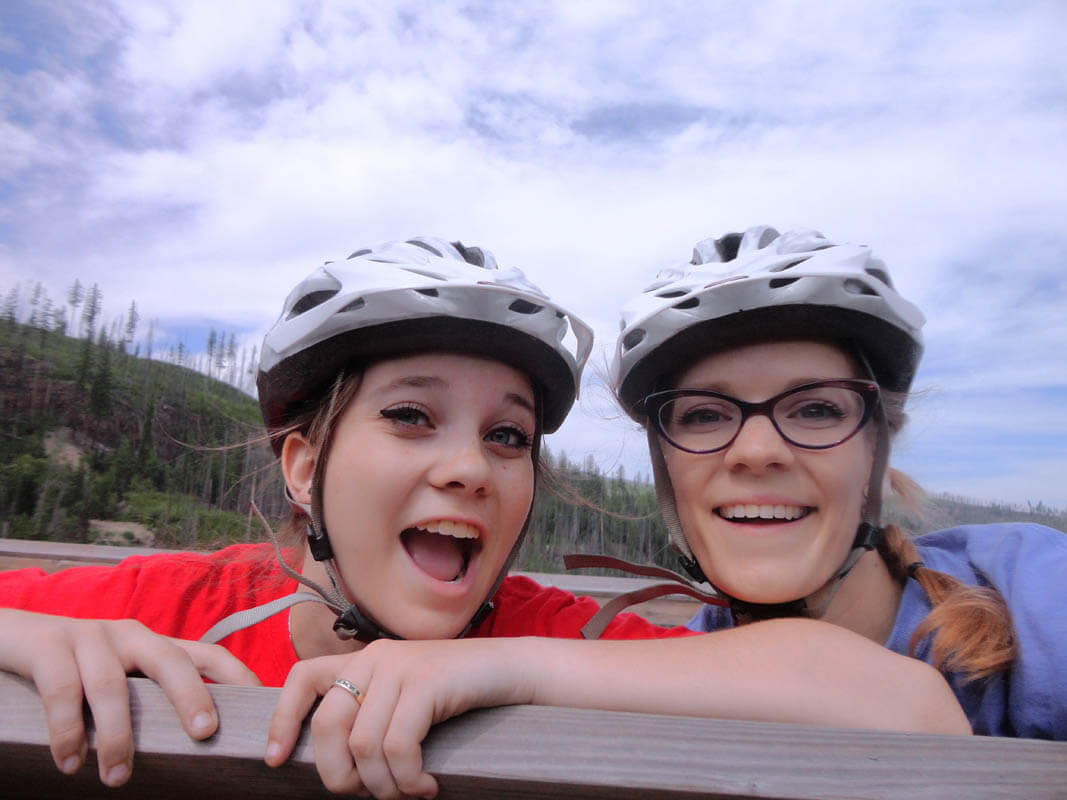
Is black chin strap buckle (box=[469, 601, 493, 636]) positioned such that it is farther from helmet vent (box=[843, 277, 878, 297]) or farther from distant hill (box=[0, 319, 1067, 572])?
helmet vent (box=[843, 277, 878, 297])

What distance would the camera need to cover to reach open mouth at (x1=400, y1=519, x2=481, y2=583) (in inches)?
76.7

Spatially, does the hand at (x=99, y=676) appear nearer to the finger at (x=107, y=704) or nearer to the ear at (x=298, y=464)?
the finger at (x=107, y=704)

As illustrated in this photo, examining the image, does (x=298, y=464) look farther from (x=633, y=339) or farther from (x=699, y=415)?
(x=699, y=415)

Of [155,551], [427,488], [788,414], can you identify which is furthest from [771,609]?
[155,551]

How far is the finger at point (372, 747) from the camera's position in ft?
2.92

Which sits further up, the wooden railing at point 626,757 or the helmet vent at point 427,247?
the helmet vent at point 427,247

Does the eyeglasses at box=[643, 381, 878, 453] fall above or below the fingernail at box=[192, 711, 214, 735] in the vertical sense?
above

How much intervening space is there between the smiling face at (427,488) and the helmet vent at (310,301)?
35cm

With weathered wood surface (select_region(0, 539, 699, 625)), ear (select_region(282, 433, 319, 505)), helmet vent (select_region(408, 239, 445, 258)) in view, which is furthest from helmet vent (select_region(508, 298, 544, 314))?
weathered wood surface (select_region(0, 539, 699, 625))

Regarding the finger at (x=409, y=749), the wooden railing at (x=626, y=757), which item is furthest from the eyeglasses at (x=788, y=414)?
the finger at (x=409, y=749)

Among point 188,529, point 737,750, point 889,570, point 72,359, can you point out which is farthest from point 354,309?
point 72,359

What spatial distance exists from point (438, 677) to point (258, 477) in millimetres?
1882

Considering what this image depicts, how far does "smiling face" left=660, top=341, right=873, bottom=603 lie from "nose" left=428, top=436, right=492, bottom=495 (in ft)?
2.04

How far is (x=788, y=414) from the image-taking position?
6.24ft
